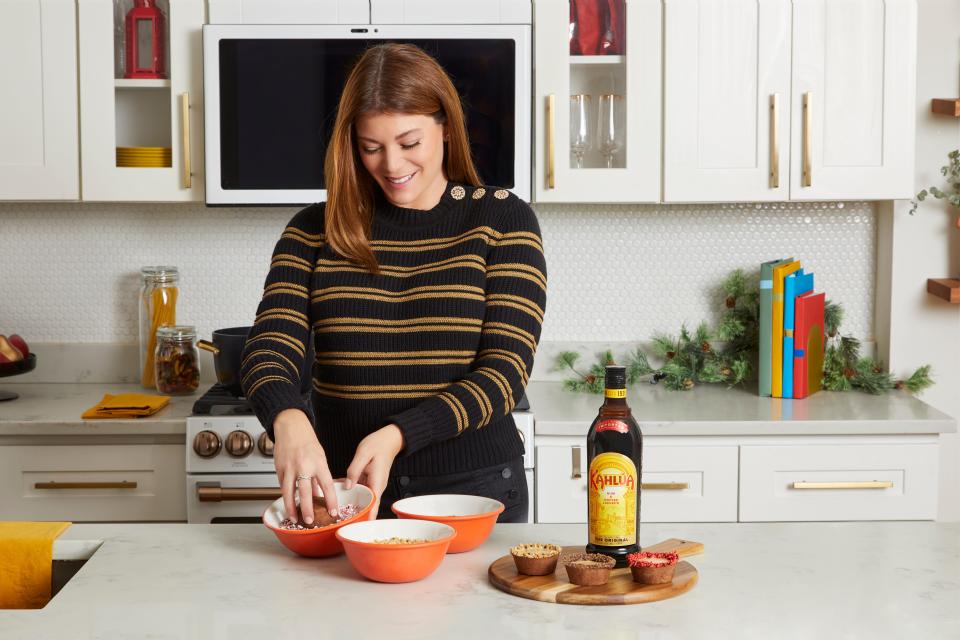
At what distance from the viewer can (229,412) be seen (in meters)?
2.72

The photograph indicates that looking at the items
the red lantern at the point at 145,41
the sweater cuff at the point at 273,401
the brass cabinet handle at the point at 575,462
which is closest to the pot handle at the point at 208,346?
the red lantern at the point at 145,41

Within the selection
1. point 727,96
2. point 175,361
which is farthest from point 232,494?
point 727,96

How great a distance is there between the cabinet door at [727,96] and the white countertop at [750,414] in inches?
22.0

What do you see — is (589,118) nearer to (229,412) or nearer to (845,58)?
(845,58)

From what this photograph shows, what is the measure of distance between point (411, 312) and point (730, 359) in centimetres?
162

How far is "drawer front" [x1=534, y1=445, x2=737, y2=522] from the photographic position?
273cm

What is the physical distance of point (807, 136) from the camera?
2877mm

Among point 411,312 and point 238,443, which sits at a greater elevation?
point 411,312

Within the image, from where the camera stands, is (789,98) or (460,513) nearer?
(460,513)

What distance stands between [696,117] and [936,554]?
1618mm

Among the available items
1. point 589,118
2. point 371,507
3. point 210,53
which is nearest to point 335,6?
point 210,53

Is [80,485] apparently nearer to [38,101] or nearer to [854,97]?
[38,101]

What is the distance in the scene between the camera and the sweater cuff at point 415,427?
5.32 ft

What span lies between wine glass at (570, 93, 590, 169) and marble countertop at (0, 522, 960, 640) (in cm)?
151
